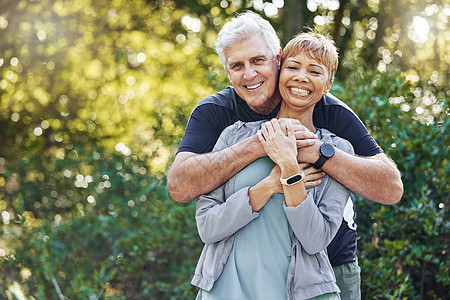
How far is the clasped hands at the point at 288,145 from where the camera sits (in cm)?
219

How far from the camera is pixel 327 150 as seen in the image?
2.26 m

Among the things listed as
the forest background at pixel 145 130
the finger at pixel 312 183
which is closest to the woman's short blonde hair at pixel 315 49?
the finger at pixel 312 183

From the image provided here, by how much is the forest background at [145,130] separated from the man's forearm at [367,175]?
1109mm

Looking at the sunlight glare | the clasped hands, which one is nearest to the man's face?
the clasped hands

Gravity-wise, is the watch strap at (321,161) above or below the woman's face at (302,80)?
below

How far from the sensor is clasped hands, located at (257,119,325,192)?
7.20 ft

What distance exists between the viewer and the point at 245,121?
2.56 meters

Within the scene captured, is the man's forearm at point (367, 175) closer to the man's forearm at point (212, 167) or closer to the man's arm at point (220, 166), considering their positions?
the man's arm at point (220, 166)

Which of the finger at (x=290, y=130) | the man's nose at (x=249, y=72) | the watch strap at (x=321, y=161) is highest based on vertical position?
the man's nose at (x=249, y=72)

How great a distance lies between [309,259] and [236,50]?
1046mm

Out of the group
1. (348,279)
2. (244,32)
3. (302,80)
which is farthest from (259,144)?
(348,279)

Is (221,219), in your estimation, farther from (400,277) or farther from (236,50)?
(400,277)

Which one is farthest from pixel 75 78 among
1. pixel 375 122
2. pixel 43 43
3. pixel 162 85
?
pixel 375 122

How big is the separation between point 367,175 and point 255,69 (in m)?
0.72
